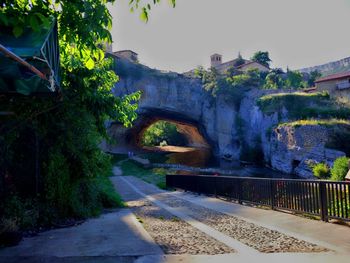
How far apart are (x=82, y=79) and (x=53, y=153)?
2.03 m

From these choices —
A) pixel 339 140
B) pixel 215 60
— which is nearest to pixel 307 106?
pixel 339 140

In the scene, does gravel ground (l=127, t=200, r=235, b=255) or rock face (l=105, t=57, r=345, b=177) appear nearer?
gravel ground (l=127, t=200, r=235, b=255)

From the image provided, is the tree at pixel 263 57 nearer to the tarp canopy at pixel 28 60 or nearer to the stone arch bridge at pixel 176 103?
the stone arch bridge at pixel 176 103

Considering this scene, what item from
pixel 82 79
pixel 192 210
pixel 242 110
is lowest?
pixel 192 210

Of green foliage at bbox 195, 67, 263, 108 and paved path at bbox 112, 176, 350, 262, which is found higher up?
green foliage at bbox 195, 67, 263, 108

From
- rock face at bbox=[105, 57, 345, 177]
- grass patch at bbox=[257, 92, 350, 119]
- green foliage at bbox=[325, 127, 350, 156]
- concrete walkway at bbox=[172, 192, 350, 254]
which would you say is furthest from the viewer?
rock face at bbox=[105, 57, 345, 177]

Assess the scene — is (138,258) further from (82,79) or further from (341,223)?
(82,79)

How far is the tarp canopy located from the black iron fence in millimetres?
5493

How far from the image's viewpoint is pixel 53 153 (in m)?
8.12

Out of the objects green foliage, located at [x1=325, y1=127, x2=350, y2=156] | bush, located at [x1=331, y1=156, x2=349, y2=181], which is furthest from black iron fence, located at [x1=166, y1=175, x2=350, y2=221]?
green foliage, located at [x1=325, y1=127, x2=350, y2=156]

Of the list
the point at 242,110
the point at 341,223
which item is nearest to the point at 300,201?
the point at 341,223

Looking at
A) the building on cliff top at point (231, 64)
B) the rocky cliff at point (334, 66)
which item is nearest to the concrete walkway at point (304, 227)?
the building on cliff top at point (231, 64)

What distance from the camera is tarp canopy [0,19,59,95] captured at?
14.3ft

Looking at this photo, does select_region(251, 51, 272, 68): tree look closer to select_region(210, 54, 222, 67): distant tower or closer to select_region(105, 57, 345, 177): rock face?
select_region(210, 54, 222, 67): distant tower
